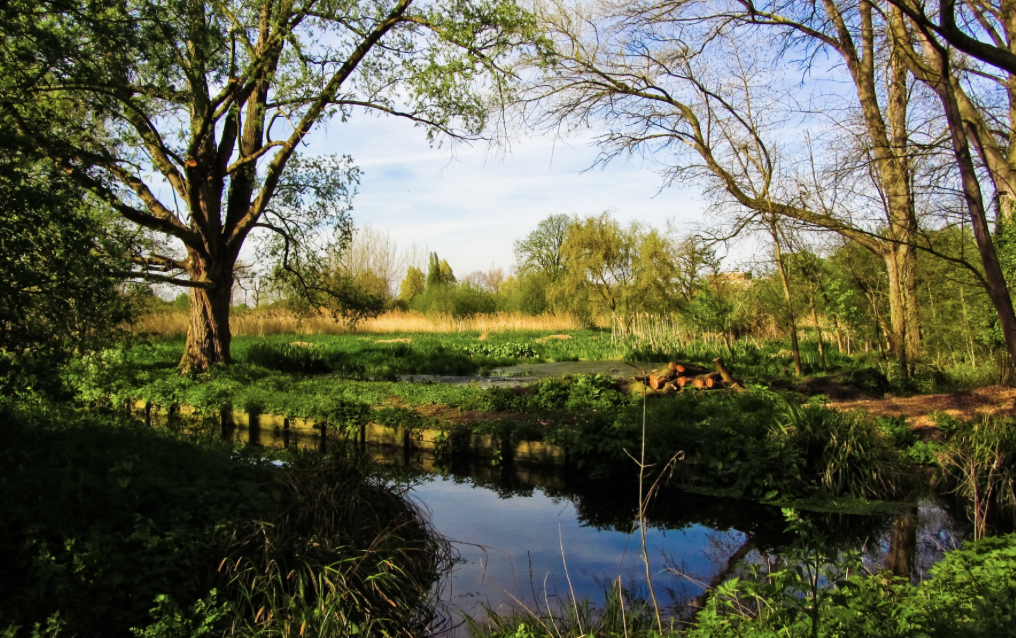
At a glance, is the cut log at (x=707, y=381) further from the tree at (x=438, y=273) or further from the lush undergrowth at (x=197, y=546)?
the tree at (x=438, y=273)

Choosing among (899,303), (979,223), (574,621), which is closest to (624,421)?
(979,223)

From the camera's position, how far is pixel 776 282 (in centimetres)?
1870

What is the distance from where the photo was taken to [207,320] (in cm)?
1405

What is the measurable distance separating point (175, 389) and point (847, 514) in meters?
10.5

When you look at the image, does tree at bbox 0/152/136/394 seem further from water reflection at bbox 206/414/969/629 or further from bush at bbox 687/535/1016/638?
bush at bbox 687/535/1016/638

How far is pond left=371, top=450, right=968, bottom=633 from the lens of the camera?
5102 mm

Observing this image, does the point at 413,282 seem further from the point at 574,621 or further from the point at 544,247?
the point at 574,621

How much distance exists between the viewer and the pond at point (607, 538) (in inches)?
201

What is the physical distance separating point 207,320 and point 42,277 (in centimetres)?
925

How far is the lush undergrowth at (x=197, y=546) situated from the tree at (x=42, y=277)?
1.99 feet

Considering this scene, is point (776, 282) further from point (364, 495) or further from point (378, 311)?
point (364, 495)

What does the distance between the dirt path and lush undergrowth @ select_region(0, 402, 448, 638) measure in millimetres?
6107

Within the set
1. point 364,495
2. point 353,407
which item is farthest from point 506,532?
point 353,407

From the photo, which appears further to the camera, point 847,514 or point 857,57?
point 857,57
